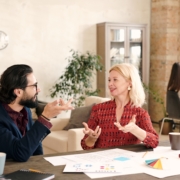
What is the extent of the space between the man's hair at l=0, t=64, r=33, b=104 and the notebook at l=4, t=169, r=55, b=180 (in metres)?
0.61

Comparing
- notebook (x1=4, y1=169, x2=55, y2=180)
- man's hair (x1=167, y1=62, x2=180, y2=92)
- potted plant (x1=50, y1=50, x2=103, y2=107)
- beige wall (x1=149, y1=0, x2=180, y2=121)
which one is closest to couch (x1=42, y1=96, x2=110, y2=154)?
man's hair (x1=167, y1=62, x2=180, y2=92)

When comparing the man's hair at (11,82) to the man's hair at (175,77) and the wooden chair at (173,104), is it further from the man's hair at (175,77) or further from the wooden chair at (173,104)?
the wooden chair at (173,104)

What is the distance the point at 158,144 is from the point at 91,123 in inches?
18.5

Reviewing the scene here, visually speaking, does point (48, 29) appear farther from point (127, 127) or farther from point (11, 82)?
point (127, 127)

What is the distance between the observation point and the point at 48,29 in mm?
6801

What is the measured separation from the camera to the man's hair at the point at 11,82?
237 cm

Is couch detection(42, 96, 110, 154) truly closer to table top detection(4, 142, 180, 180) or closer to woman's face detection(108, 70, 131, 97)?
woman's face detection(108, 70, 131, 97)

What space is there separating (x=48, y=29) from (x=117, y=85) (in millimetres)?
4316

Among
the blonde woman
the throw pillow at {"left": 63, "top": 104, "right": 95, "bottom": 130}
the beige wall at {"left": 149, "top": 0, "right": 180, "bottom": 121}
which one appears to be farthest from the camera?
the beige wall at {"left": 149, "top": 0, "right": 180, "bottom": 121}

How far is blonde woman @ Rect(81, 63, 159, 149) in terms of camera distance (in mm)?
2633

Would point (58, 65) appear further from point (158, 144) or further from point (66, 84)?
point (158, 144)

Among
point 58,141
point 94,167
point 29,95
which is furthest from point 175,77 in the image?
point 94,167

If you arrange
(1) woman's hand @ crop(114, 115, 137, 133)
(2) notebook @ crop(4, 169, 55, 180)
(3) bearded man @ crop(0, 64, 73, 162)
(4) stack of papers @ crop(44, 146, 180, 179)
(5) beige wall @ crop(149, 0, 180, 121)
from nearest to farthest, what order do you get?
(2) notebook @ crop(4, 169, 55, 180) → (4) stack of papers @ crop(44, 146, 180, 179) → (3) bearded man @ crop(0, 64, 73, 162) → (1) woman's hand @ crop(114, 115, 137, 133) → (5) beige wall @ crop(149, 0, 180, 121)

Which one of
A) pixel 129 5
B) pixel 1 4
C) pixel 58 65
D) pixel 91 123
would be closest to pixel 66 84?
pixel 58 65
